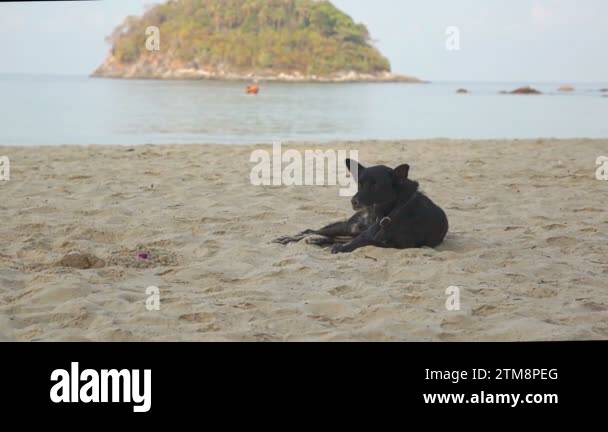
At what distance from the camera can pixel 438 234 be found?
6363 millimetres

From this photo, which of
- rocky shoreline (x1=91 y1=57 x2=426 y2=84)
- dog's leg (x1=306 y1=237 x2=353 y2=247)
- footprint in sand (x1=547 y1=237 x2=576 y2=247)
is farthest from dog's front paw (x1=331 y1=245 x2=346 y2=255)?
rocky shoreline (x1=91 y1=57 x2=426 y2=84)

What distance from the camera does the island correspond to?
97.9 m

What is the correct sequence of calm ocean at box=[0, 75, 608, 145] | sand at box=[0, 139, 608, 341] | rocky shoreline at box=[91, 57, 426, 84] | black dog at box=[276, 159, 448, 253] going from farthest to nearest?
1. rocky shoreline at box=[91, 57, 426, 84]
2. calm ocean at box=[0, 75, 608, 145]
3. black dog at box=[276, 159, 448, 253]
4. sand at box=[0, 139, 608, 341]

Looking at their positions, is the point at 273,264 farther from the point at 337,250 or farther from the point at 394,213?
the point at 394,213

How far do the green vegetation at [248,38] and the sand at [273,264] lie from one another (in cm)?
8953

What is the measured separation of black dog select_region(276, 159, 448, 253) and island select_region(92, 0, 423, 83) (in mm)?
89471

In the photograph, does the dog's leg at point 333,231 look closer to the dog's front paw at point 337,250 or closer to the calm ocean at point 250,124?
the dog's front paw at point 337,250

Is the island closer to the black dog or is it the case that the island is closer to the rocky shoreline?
the rocky shoreline

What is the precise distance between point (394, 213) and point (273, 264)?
113 cm

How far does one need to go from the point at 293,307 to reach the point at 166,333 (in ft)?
2.81

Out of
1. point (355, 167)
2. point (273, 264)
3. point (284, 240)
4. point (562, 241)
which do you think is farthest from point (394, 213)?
point (562, 241)

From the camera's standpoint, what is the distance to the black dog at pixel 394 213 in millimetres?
6238

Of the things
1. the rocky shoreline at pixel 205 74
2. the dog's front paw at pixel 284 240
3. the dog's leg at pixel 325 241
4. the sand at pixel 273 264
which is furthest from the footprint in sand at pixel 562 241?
the rocky shoreline at pixel 205 74
